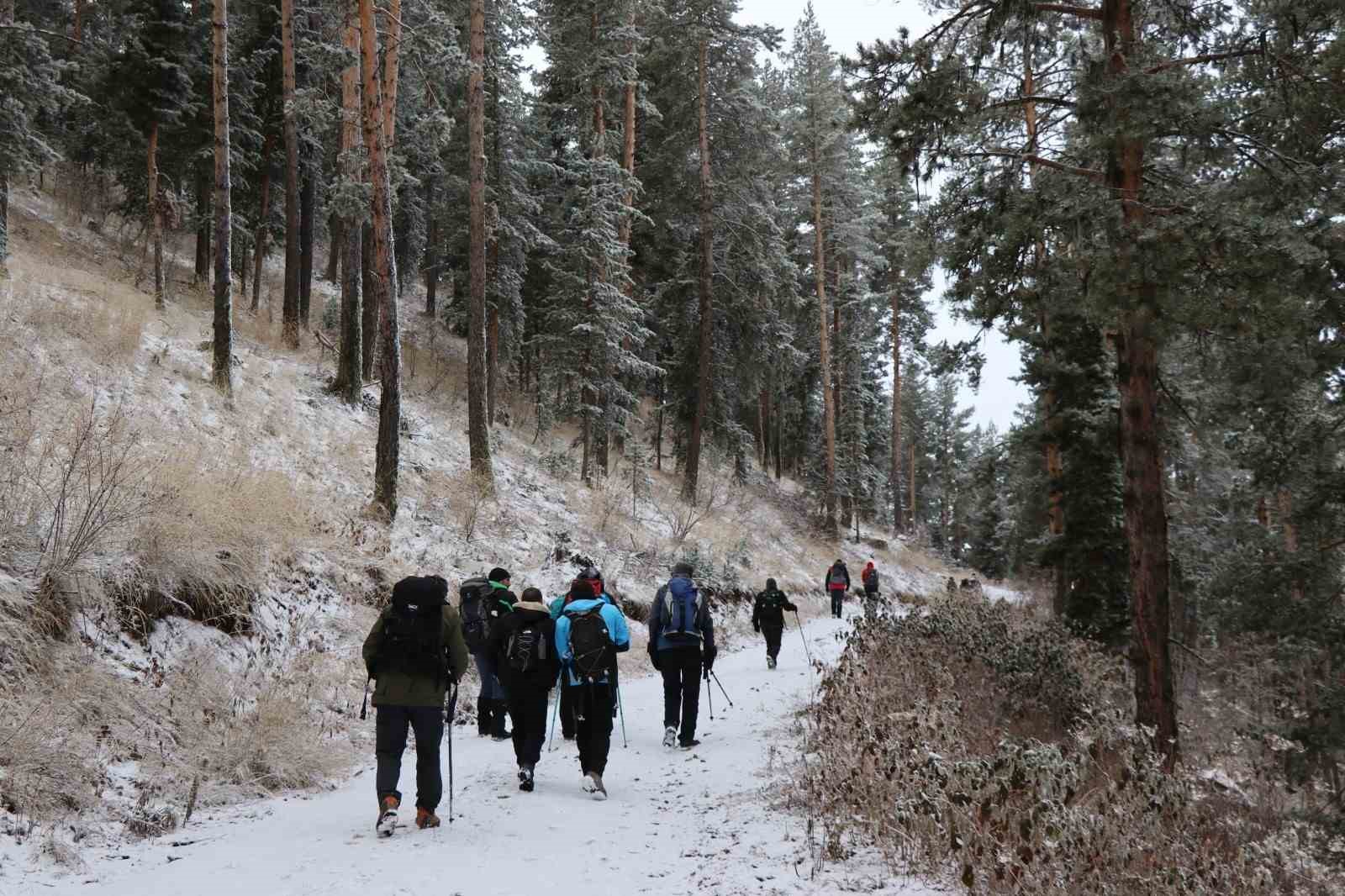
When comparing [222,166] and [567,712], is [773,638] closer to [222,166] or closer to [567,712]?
[567,712]

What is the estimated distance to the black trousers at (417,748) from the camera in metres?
5.69

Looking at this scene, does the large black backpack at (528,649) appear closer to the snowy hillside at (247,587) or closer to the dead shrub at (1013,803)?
the snowy hillside at (247,587)

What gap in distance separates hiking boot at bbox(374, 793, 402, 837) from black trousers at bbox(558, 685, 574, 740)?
2134 mm

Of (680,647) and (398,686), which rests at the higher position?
(398,686)

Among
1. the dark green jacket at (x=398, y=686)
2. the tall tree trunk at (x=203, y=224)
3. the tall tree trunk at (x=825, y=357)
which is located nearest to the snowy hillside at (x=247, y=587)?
the dark green jacket at (x=398, y=686)

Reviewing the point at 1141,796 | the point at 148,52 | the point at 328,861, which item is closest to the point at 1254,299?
the point at 1141,796

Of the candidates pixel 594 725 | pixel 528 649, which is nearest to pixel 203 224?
pixel 528 649

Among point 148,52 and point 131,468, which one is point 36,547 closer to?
point 131,468

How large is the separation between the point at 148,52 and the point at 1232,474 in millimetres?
42435

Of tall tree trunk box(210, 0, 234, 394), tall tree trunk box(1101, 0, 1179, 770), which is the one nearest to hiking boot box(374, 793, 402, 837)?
tall tree trunk box(1101, 0, 1179, 770)

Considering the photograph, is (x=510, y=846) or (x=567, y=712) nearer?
(x=510, y=846)

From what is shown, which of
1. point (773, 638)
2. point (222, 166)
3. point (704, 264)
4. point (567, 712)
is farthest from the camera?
point (704, 264)

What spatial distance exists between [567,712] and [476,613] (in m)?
1.53

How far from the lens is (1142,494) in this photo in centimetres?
825
